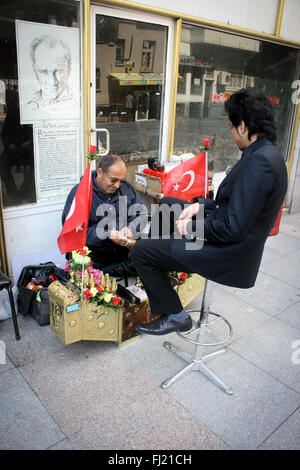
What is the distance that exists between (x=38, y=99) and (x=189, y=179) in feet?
5.19

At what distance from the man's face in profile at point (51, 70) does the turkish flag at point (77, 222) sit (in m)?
1.42

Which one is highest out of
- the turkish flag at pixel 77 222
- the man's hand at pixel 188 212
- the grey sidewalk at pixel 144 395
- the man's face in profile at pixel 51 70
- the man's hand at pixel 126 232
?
the man's face in profile at pixel 51 70

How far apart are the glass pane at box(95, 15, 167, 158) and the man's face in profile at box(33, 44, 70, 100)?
0.47m

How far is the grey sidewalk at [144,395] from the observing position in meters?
2.27

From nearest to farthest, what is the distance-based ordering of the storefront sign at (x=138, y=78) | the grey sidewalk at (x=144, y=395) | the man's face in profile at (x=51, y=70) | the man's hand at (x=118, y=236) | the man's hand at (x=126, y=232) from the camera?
1. the grey sidewalk at (x=144, y=395)
2. the man's hand at (x=118, y=236)
3. the man's hand at (x=126, y=232)
4. the man's face in profile at (x=51, y=70)
5. the storefront sign at (x=138, y=78)

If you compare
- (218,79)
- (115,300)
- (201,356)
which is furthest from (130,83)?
(201,356)

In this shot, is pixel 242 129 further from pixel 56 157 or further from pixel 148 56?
pixel 148 56

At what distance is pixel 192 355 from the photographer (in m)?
3.07

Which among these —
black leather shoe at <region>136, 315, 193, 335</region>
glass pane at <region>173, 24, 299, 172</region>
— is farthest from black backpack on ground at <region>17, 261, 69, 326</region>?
glass pane at <region>173, 24, 299, 172</region>

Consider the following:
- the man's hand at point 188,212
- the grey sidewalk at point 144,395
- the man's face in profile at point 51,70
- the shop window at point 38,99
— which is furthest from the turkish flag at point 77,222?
the man's face in profile at point 51,70

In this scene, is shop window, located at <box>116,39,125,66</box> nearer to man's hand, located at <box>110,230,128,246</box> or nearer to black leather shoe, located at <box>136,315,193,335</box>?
man's hand, located at <box>110,230,128,246</box>

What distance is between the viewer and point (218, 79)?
17.6 feet

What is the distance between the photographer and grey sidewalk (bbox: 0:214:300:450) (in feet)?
7.46

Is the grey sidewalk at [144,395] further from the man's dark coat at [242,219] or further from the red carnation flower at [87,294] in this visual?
the man's dark coat at [242,219]
